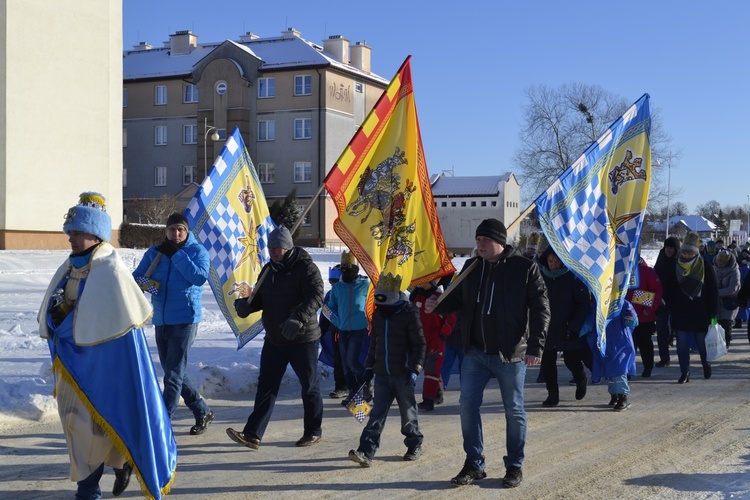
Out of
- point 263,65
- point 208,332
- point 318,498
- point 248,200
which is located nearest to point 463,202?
point 263,65

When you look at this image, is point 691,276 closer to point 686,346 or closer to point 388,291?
point 686,346

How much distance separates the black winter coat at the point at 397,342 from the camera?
7270mm

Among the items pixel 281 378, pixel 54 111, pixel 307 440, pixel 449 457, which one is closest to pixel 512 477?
pixel 449 457

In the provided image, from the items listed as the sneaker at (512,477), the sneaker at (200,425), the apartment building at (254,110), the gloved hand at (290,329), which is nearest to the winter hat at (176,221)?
the gloved hand at (290,329)

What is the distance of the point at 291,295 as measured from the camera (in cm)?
764

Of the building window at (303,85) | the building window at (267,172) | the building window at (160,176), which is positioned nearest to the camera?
the building window at (303,85)

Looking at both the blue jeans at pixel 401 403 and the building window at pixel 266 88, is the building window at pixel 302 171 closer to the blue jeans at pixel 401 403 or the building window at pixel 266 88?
the building window at pixel 266 88

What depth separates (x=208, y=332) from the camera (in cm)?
1538

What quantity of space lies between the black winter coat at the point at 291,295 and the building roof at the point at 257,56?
48.0 meters

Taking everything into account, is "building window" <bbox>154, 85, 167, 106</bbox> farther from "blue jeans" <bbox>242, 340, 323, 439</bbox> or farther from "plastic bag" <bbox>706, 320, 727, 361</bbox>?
"blue jeans" <bbox>242, 340, 323, 439</bbox>

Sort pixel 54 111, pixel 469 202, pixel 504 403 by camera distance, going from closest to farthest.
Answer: pixel 504 403
pixel 54 111
pixel 469 202

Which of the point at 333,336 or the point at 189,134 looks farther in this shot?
the point at 189,134

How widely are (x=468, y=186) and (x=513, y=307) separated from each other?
59.1 metres

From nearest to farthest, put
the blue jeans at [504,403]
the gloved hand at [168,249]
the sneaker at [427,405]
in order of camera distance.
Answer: the blue jeans at [504,403], the gloved hand at [168,249], the sneaker at [427,405]
